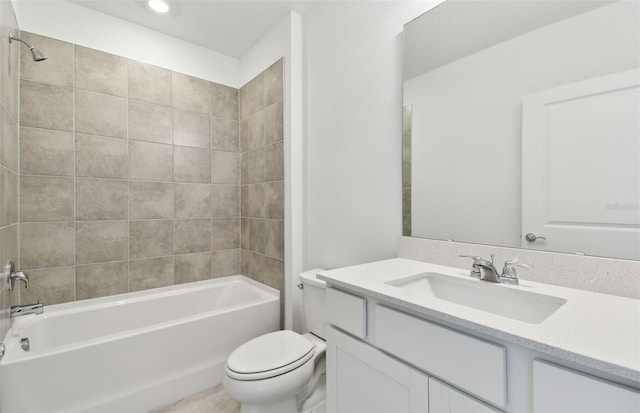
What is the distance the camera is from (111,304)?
2.04 meters

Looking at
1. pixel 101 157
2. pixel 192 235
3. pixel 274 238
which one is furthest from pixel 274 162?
pixel 101 157

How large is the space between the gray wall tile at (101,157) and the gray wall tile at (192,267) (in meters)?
0.79

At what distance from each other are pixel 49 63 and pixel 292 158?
5.54 ft

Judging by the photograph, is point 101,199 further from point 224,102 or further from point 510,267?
point 510,267

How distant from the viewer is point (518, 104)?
1097 millimetres

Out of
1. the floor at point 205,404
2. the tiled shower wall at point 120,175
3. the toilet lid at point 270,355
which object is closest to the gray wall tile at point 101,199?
the tiled shower wall at point 120,175

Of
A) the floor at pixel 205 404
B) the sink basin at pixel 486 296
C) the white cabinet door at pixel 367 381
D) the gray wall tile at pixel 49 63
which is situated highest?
the gray wall tile at pixel 49 63

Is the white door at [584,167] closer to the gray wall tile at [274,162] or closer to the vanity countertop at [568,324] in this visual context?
the vanity countertop at [568,324]

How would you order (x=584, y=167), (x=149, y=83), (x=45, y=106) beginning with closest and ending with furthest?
(x=584, y=167), (x=45, y=106), (x=149, y=83)

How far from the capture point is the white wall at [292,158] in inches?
82.2

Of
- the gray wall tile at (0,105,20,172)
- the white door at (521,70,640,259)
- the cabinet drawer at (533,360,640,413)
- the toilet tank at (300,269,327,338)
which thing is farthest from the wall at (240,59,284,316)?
the cabinet drawer at (533,360,640,413)

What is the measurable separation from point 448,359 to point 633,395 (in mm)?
330

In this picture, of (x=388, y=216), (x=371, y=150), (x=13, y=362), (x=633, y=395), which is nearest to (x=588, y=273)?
(x=633, y=395)

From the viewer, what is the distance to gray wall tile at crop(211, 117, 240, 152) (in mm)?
2567
